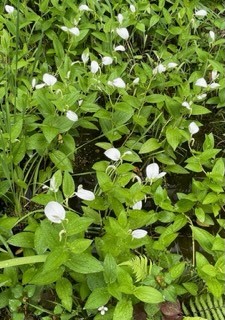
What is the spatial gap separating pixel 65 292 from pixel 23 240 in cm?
23

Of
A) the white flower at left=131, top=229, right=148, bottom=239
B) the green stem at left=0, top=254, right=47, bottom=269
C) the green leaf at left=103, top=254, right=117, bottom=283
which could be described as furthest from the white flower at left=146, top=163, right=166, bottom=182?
the green stem at left=0, top=254, right=47, bottom=269

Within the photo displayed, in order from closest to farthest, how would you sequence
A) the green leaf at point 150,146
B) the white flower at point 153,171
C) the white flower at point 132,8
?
the white flower at point 153,171 → the green leaf at point 150,146 → the white flower at point 132,8

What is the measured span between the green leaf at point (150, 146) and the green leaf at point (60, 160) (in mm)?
352

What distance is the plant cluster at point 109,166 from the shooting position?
1.70 m

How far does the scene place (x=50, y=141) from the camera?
199cm

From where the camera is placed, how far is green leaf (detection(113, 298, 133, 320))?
161 centimetres

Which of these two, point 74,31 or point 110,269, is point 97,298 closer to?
point 110,269

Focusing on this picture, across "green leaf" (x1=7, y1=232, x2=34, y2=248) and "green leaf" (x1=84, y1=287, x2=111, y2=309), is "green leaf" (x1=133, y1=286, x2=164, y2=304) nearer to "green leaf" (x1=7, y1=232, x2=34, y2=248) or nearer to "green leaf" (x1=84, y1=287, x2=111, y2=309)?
"green leaf" (x1=84, y1=287, x2=111, y2=309)

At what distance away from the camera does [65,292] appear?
1689mm

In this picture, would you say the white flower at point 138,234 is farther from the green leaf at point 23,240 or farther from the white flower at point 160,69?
the white flower at point 160,69

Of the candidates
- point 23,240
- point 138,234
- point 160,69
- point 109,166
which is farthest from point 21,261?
point 160,69

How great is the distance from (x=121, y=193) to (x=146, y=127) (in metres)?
0.66

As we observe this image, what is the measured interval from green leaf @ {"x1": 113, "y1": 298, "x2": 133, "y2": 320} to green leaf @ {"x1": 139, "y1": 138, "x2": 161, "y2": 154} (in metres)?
0.79

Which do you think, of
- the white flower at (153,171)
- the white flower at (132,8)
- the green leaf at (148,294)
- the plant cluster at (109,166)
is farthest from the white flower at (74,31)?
the green leaf at (148,294)
